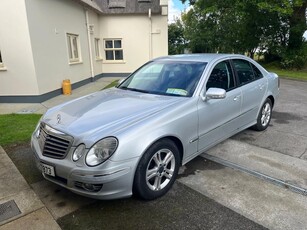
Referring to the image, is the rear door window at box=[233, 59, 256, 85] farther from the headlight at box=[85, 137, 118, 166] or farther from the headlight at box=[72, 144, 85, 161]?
the headlight at box=[72, 144, 85, 161]

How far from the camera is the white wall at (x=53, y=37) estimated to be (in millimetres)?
8062

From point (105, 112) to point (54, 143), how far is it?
672 millimetres

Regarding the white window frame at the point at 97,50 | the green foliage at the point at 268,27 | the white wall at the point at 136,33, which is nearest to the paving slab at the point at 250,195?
the white wall at the point at 136,33

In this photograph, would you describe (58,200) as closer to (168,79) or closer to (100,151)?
(100,151)

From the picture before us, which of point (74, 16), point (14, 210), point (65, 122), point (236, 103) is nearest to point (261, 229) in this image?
point (236, 103)

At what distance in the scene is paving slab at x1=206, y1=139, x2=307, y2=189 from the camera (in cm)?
336

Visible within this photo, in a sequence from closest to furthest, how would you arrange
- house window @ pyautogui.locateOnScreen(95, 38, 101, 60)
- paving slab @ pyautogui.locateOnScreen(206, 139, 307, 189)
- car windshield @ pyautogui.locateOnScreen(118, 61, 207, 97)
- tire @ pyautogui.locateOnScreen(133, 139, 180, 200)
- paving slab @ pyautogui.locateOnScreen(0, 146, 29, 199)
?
tire @ pyautogui.locateOnScreen(133, 139, 180, 200) → paving slab @ pyautogui.locateOnScreen(0, 146, 29, 199) → paving slab @ pyautogui.locateOnScreen(206, 139, 307, 189) → car windshield @ pyautogui.locateOnScreen(118, 61, 207, 97) → house window @ pyautogui.locateOnScreen(95, 38, 101, 60)

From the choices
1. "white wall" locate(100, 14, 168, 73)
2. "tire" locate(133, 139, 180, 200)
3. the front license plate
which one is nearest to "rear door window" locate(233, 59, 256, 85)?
"tire" locate(133, 139, 180, 200)

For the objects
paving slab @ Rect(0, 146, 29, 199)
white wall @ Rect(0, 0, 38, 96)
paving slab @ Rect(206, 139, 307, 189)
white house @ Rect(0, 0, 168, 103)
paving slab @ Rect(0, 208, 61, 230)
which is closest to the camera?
paving slab @ Rect(0, 208, 61, 230)

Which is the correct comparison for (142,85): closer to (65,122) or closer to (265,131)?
(65,122)

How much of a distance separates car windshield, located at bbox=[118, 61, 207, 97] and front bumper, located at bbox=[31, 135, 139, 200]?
53.1 inches

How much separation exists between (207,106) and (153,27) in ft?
39.5

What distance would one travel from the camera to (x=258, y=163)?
3.73m

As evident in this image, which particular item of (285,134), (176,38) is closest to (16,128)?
(285,134)
